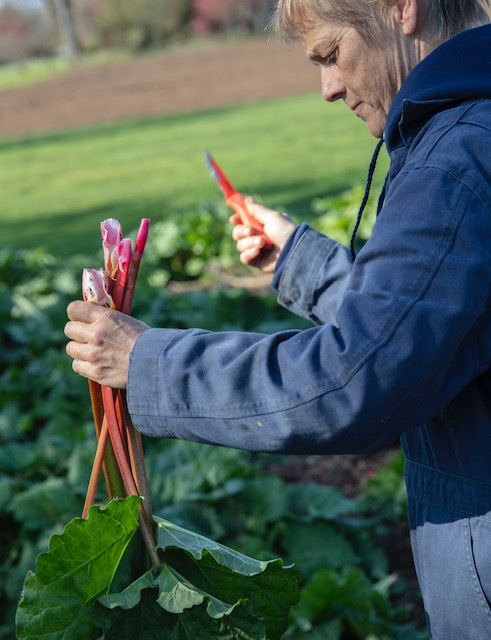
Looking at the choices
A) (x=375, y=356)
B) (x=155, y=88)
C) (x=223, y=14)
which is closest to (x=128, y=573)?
(x=375, y=356)

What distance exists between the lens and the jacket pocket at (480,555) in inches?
55.0

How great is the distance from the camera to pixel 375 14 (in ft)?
4.53

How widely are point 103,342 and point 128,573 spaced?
0.54m

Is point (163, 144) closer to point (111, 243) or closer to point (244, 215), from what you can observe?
point (244, 215)

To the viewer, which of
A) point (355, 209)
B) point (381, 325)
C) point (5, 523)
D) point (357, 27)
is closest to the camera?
point (381, 325)

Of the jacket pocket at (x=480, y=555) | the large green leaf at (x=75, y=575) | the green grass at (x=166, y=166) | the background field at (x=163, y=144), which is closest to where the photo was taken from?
the jacket pocket at (x=480, y=555)

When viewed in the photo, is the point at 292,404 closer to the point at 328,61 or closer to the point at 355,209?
the point at 328,61

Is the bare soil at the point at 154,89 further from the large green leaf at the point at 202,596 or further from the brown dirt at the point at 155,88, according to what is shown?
the large green leaf at the point at 202,596

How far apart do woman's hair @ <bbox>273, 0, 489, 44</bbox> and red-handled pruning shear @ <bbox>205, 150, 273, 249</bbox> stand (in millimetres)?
639

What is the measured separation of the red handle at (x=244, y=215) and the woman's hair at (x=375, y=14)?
713 millimetres

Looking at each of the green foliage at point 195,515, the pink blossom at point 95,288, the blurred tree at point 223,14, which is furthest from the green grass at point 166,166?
the blurred tree at point 223,14

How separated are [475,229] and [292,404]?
39cm

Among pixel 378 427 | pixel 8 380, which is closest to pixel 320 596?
pixel 378 427

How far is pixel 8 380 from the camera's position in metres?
4.66
